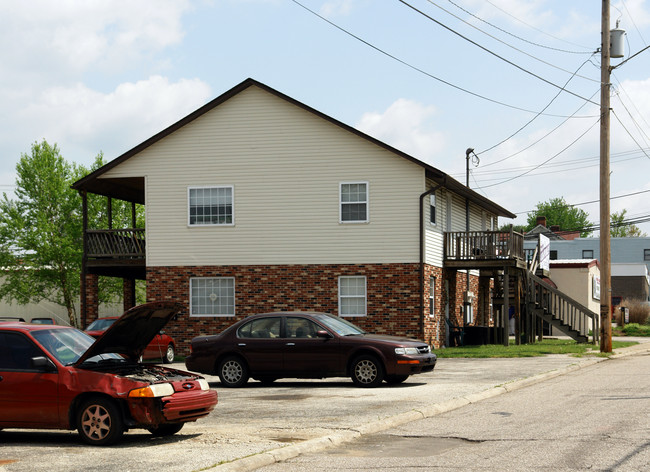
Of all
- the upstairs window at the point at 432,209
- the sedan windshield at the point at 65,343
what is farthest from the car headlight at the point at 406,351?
the upstairs window at the point at 432,209

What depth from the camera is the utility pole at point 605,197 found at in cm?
2633

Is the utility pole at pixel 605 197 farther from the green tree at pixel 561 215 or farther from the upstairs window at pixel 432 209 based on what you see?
the green tree at pixel 561 215

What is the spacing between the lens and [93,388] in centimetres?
1050

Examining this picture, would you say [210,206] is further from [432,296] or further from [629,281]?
[629,281]

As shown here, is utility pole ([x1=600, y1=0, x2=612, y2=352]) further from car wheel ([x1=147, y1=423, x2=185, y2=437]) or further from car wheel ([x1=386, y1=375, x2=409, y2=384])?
car wheel ([x1=147, y1=423, x2=185, y2=437])

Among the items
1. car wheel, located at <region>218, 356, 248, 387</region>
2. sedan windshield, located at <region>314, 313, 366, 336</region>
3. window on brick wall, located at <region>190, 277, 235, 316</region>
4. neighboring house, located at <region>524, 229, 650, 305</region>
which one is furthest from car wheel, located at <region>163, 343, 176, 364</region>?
neighboring house, located at <region>524, 229, 650, 305</region>

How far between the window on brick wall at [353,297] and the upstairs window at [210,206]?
4548 mm

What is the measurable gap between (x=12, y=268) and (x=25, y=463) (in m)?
43.2

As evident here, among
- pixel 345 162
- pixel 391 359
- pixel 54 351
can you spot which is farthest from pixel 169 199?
pixel 54 351

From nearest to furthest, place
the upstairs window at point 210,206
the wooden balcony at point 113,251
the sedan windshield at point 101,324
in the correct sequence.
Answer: the sedan windshield at point 101,324 < the upstairs window at point 210,206 < the wooden balcony at point 113,251

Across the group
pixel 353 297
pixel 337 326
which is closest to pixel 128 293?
pixel 353 297

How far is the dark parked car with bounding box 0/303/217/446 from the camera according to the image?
34.4 ft

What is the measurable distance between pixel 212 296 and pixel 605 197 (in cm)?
1318

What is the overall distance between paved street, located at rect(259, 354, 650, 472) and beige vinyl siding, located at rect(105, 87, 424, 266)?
562 inches
